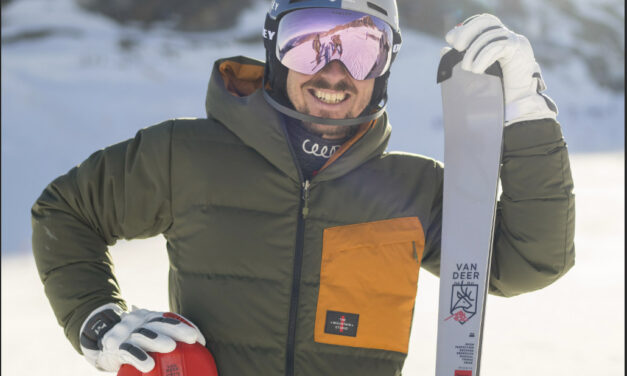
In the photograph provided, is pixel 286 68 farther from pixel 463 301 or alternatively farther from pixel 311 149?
pixel 463 301

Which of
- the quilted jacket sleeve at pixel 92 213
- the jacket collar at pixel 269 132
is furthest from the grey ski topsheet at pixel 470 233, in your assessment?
the quilted jacket sleeve at pixel 92 213

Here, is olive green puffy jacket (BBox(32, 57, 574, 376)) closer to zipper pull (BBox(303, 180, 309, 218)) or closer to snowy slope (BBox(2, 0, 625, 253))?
zipper pull (BBox(303, 180, 309, 218))

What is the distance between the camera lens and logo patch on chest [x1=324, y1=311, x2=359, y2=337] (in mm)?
1729

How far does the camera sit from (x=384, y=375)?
177 centimetres

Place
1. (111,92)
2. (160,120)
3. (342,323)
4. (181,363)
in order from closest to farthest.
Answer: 1. (181,363)
2. (342,323)
3. (160,120)
4. (111,92)

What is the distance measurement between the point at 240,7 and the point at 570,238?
15.0 m

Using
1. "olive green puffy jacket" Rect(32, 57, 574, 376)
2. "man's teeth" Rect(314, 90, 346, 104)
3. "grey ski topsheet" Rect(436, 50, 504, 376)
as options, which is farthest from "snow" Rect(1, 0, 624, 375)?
"man's teeth" Rect(314, 90, 346, 104)

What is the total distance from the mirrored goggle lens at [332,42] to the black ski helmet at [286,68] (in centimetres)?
2

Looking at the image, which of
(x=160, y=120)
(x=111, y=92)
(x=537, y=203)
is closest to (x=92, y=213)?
(x=537, y=203)

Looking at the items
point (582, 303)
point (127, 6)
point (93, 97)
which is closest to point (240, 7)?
point (127, 6)

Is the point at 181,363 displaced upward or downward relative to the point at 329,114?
downward

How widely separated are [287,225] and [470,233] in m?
0.54

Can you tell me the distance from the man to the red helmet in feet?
0.12

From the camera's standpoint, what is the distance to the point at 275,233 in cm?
177
